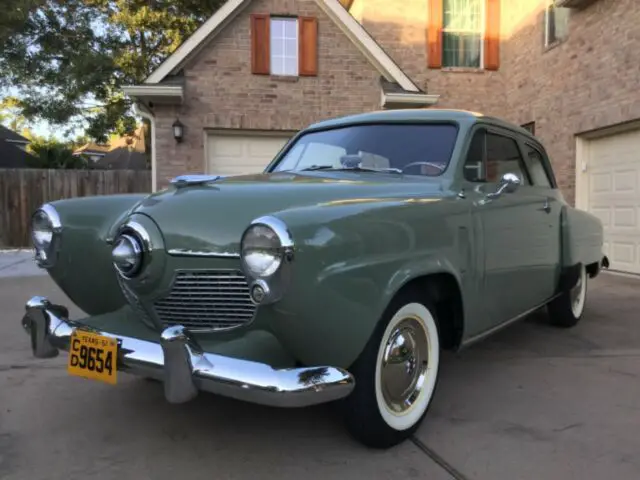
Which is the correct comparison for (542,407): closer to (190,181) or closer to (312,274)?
(312,274)

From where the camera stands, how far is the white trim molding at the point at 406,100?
11.2 meters

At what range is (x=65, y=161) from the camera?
1961cm

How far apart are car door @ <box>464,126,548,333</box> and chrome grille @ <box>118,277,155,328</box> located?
182 centimetres

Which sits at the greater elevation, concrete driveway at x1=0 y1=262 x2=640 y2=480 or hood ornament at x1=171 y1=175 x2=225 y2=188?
hood ornament at x1=171 y1=175 x2=225 y2=188

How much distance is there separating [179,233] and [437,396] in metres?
1.90

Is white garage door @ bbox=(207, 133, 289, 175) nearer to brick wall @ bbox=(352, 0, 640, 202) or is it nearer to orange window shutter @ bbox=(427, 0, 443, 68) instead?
brick wall @ bbox=(352, 0, 640, 202)

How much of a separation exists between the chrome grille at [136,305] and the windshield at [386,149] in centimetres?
151

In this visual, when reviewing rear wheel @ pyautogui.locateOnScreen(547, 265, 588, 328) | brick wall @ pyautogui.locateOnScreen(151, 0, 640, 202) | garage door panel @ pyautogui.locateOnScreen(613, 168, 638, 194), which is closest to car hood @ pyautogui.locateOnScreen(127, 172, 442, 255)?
rear wheel @ pyautogui.locateOnScreen(547, 265, 588, 328)

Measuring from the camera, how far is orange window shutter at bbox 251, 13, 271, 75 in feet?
37.1

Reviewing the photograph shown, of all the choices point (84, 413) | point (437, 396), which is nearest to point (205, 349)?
point (84, 413)

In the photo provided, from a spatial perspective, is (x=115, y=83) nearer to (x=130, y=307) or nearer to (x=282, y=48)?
(x=282, y=48)

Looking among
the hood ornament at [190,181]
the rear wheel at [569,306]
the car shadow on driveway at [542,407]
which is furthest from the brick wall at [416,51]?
the hood ornament at [190,181]

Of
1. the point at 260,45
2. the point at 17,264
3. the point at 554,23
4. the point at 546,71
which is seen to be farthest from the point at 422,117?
the point at 17,264

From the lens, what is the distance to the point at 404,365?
290 cm
